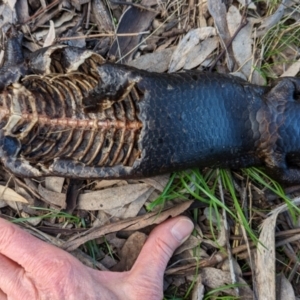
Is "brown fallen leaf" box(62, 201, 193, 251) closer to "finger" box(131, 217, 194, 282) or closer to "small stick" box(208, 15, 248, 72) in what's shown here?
"finger" box(131, 217, 194, 282)

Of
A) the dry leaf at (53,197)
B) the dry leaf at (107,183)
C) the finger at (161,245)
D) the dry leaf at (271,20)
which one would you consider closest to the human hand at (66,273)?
the finger at (161,245)

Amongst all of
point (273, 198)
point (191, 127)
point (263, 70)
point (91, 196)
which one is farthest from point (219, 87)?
point (91, 196)

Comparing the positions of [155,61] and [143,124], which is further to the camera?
[155,61]

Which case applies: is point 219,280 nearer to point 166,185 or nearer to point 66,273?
point 166,185

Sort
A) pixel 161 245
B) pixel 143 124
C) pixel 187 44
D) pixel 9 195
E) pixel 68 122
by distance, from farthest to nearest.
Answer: pixel 187 44 < pixel 9 195 < pixel 161 245 < pixel 68 122 < pixel 143 124

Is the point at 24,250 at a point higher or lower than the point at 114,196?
lower

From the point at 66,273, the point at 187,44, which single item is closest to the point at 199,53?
the point at 187,44
